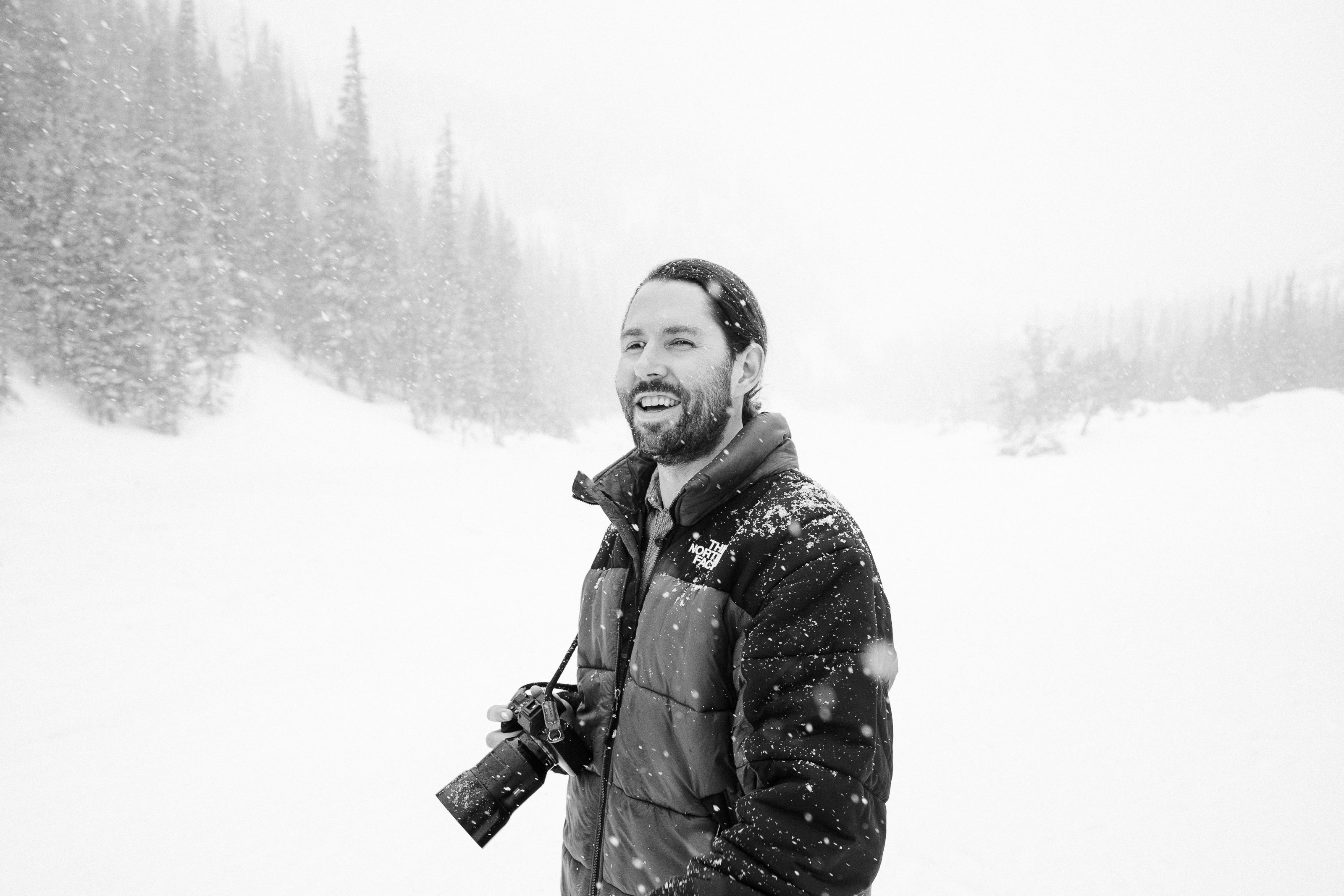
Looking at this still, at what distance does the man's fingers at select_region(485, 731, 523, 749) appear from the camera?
2078 millimetres

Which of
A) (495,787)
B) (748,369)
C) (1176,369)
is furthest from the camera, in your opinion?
(1176,369)

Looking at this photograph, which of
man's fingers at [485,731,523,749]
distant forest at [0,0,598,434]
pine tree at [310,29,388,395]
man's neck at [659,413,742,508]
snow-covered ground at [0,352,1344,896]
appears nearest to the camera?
man's neck at [659,413,742,508]

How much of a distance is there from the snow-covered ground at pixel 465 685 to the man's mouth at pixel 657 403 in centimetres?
361

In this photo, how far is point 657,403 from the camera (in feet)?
6.19

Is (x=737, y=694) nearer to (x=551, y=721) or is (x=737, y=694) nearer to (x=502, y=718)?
(x=551, y=721)

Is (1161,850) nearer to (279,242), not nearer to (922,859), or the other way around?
(922,859)

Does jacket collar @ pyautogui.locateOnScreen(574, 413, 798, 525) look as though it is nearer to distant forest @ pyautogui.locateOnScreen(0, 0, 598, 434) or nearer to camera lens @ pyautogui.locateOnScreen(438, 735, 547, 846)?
camera lens @ pyautogui.locateOnScreen(438, 735, 547, 846)

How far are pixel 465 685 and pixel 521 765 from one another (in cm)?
506

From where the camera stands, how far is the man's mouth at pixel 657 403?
1.87m

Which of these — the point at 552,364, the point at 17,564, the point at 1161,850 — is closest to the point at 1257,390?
the point at 552,364

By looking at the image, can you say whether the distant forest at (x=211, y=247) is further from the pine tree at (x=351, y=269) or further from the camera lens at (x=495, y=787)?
the camera lens at (x=495, y=787)

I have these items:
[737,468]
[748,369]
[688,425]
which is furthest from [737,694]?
[748,369]

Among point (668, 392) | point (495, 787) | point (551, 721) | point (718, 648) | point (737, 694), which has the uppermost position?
point (668, 392)

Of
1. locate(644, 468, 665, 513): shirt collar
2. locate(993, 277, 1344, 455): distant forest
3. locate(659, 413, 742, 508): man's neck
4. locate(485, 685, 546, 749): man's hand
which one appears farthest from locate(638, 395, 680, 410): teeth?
locate(993, 277, 1344, 455): distant forest
